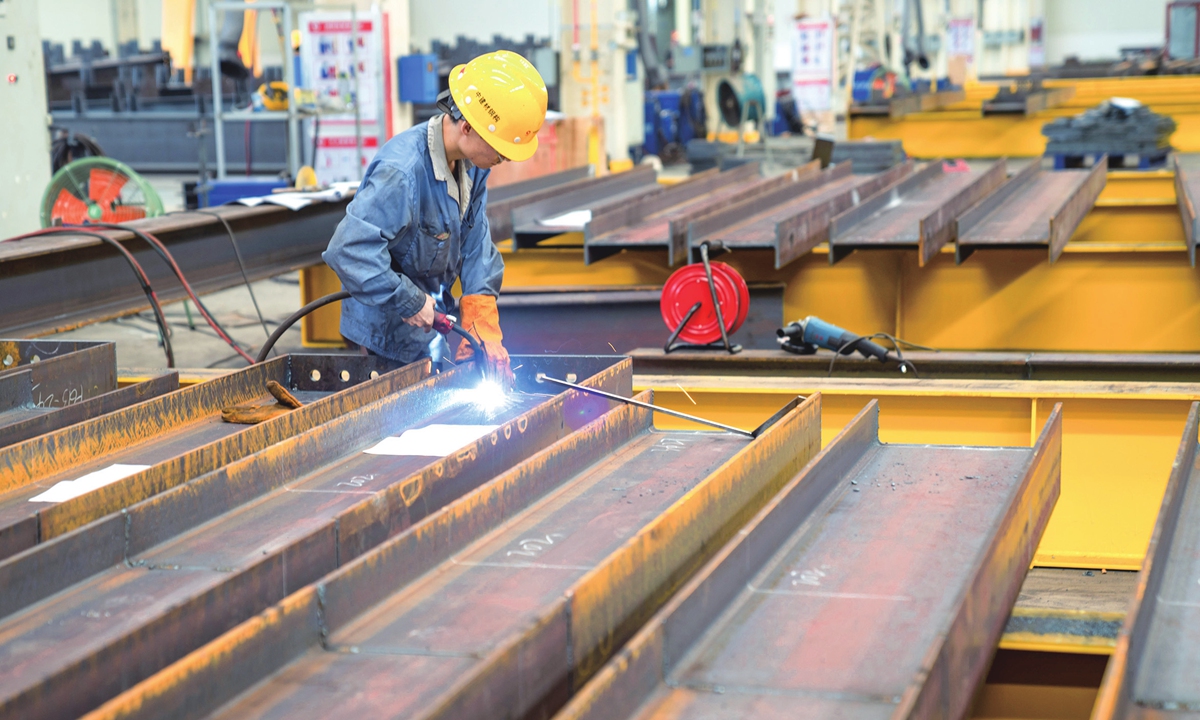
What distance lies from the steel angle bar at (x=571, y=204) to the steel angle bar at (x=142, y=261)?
3.53ft

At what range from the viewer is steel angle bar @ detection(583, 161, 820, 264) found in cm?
573

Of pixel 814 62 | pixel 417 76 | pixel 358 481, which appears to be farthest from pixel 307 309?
pixel 814 62

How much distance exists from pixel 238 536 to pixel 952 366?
3.14m

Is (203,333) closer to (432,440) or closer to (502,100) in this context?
(502,100)

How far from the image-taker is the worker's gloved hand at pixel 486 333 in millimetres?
3186

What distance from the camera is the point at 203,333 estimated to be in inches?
309

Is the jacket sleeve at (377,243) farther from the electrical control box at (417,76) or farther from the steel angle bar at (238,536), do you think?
the electrical control box at (417,76)

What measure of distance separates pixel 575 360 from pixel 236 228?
317 cm

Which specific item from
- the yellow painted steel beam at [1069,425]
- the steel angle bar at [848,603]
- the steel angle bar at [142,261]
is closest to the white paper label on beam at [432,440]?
the steel angle bar at [848,603]

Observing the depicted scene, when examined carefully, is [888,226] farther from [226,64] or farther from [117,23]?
[117,23]

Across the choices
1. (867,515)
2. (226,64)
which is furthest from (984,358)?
(226,64)

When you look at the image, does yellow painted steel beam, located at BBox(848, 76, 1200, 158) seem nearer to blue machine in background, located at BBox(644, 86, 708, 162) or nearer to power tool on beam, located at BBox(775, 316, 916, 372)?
blue machine in background, located at BBox(644, 86, 708, 162)

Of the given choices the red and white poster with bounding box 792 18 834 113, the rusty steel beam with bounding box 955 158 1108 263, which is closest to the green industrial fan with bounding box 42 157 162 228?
the rusty steel beam with bounding box 955 158 1108 263

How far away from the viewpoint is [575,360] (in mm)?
3291
